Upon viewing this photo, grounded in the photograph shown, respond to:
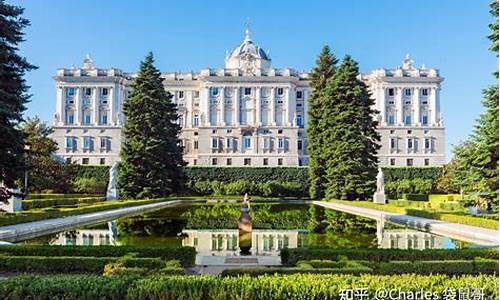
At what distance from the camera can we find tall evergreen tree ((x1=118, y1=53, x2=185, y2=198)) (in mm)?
33312

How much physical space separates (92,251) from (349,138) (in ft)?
82.6

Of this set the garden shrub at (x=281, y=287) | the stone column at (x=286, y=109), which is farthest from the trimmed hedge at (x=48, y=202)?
the stone column at (x=286, y=109)

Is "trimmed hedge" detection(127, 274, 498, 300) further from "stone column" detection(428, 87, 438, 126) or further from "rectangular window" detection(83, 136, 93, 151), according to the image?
"stone column" detection(428, 87, 438, 126)

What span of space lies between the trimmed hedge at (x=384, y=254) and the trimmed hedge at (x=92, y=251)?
83.4 inches

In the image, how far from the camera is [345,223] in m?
18.9

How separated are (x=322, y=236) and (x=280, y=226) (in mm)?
2966

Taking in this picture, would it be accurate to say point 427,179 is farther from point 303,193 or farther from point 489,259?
point 489,259

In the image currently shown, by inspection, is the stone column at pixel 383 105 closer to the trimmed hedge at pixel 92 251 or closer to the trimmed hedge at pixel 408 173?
the trimmed hedge at pixel 408 173

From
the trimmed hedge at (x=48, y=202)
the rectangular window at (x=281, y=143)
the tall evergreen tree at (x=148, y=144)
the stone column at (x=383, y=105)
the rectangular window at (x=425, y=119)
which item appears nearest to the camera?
the trimmed hedge at (x=48, y=202)

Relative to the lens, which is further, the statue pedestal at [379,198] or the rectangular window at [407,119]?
the rectangular window at [407,119]

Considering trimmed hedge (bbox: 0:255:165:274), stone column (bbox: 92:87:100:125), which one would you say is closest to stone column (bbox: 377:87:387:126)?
stone column (bbox: 92:87:100:125)

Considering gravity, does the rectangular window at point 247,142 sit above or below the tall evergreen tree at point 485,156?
above

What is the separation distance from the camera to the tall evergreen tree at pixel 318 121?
37781 mm
